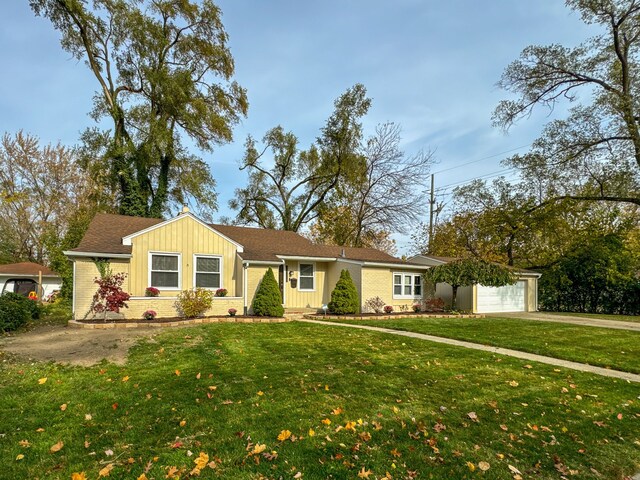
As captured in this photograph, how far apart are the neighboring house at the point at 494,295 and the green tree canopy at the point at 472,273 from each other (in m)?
1.77

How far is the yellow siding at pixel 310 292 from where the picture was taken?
17562mm

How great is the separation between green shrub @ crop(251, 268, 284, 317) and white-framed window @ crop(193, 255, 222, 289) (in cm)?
167

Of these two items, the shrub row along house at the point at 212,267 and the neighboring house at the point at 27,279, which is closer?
the shrub row along house at the point at 212,267

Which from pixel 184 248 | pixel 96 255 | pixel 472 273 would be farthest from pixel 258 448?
pixel 472 273

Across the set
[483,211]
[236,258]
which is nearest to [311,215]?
[483,211]

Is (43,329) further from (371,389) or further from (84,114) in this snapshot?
(84,114)

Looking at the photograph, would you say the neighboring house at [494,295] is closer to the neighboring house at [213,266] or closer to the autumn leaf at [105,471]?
the neighboring house at [213,266]

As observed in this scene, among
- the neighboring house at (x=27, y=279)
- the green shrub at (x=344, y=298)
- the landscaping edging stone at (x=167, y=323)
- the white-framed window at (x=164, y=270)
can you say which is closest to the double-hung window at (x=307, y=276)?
the green shrub at (x=344, y=298)

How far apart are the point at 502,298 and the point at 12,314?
21514mm

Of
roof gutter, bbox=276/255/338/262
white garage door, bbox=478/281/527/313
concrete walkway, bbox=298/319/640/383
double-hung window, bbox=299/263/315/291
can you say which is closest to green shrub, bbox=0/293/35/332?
roof gutter, bbox=276/255/338/262

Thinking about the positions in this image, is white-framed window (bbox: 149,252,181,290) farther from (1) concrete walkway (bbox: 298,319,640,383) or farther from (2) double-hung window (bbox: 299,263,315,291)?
(1) concrete walkway (bbox: 298,319,640,383)

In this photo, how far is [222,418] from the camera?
4.23 meters

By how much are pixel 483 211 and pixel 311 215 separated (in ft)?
44.9

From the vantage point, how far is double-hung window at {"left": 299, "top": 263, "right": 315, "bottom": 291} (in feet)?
59.2
